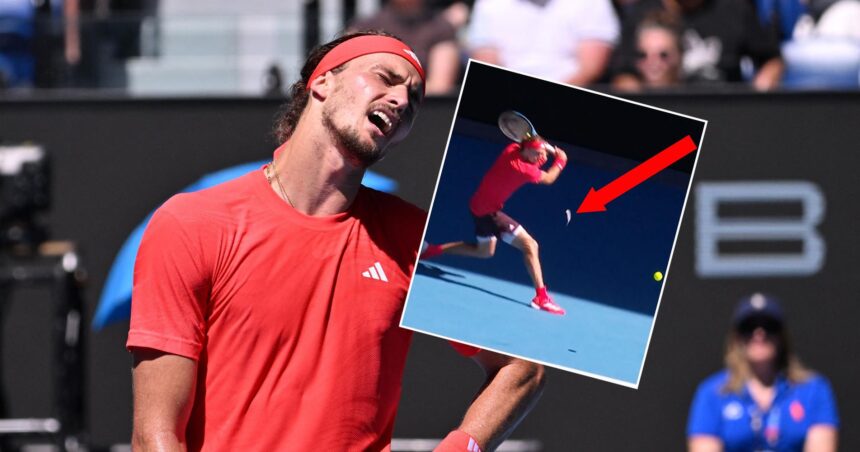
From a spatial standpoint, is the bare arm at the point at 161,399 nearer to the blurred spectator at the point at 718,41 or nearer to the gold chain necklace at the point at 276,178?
the gold chain necklace at the point at 276,178

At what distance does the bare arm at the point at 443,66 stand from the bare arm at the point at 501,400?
540cm

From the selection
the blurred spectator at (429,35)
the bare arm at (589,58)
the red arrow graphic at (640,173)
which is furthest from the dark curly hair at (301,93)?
the bare arm at (589,58)

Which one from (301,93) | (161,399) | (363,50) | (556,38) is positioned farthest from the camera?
(556,38)

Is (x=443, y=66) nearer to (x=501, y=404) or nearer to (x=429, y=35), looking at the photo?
(x=429, y=35)

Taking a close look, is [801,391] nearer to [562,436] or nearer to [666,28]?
[562,436]

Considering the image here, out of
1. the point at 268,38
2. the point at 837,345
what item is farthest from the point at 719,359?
the point at 268,38

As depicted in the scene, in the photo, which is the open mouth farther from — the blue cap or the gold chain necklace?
the blue cap

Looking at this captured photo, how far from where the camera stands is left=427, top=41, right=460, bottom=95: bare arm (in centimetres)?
842

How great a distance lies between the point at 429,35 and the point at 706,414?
2.71 m

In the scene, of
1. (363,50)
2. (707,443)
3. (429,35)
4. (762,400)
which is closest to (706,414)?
(707,443)

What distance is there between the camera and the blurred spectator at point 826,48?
8523 millimetres

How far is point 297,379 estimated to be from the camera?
2.98 m

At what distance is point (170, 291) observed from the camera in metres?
2.93

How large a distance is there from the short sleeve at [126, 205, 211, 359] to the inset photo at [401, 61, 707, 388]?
0.43 metres
